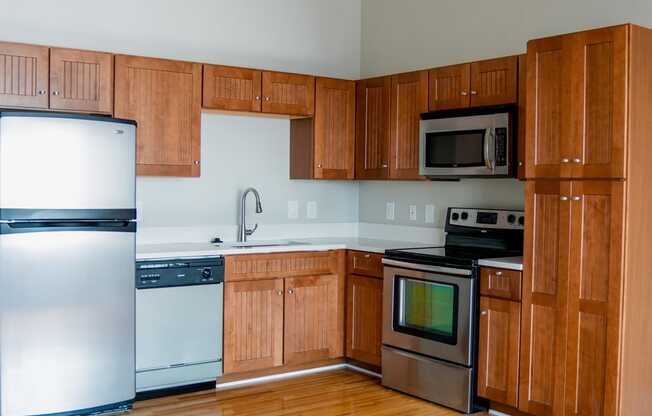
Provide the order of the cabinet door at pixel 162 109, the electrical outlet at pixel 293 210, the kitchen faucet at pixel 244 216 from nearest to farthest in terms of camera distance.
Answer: the cabinet door at pixel 162 109, the kitchen faucet at pixel 244 216, the electrical outlet at pixel 293 210

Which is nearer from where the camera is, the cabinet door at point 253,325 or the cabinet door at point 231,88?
the cabinet door at point 253,325

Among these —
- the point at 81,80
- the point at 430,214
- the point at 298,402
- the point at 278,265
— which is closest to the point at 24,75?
the point at 81,80

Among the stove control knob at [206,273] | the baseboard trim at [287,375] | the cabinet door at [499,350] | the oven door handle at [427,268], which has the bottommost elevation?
the baseboard trim at [287,375]

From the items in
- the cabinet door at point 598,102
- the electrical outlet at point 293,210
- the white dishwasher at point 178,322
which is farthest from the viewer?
the electrical outlet at point 293,210

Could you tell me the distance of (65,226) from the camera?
3742 mm

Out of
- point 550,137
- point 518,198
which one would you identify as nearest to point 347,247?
point 518,198

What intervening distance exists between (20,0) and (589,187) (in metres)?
3.46

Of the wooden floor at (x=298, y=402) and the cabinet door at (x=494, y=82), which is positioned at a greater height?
the cabinet door at (x=494, y=82)

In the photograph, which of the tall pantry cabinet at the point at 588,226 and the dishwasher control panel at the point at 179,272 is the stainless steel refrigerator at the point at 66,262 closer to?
the dishwasher control panel at the point at 179,272

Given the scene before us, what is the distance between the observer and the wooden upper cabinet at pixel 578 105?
3479 millimetres

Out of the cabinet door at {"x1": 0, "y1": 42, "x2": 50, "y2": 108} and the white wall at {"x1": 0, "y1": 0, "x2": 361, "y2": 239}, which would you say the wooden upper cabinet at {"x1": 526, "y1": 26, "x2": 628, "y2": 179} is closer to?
the white wall at {"x1": 0, "y1": 0, "x2": 361, "y2": 239}

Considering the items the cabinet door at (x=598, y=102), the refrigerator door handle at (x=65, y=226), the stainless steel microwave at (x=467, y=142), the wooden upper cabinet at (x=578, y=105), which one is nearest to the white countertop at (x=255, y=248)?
the refrigerator door handle at (x=65, y=226)

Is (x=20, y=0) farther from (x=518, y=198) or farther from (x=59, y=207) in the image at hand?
(x=518, y=198)

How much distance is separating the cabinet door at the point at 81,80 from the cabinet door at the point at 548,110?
7.94 feet
